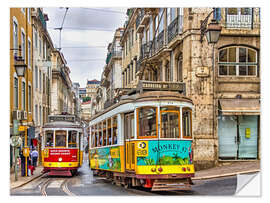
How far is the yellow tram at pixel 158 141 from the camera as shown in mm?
12250

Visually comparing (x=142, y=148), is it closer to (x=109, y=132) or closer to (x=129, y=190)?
(x=129, y=190)

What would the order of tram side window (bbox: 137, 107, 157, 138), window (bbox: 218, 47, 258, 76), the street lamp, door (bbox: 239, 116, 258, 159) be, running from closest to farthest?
1. tram side window (bbox: 137, 107, 157, 138)
2. the street lamp
3. door (bbox: 239, 116, 258, 159)
4. window (bbox: 218, 47, 258, 76)

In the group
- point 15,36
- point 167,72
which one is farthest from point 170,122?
point 167,72

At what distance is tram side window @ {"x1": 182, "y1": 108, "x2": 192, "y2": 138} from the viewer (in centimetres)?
1266

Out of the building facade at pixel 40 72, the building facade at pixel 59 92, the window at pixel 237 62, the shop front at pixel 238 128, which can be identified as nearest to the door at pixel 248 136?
the shop front at pixel 238 128

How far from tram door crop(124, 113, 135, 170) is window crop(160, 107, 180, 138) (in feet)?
3.03

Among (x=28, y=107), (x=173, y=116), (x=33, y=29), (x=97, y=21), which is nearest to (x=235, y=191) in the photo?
(x=173, y=116)

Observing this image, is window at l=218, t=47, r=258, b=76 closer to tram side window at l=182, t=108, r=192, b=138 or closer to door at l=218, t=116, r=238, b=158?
door at l=218, t=116, r=238, b=158

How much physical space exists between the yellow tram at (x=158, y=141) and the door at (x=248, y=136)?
156 inches

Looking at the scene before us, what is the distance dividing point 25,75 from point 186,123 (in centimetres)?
709

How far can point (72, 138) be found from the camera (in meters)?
20.2

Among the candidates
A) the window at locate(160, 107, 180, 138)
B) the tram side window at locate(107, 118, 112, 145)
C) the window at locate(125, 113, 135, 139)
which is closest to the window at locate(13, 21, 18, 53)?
the tram side window at locate(107, 118, 112, 145)
